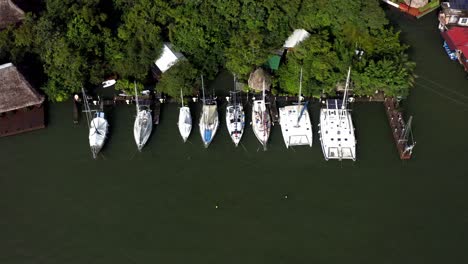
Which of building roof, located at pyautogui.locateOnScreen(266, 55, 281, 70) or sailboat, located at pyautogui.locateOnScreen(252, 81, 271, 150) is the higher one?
building roof, located at pyautogui.locateOnScreen(266, 55, 281, 70)

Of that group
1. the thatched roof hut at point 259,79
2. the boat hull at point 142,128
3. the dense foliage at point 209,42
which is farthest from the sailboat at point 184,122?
the thatched roof hut at point 259,79

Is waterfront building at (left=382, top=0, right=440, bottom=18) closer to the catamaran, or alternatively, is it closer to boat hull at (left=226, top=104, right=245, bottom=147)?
the catamaran

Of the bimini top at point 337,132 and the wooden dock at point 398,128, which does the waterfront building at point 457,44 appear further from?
the bimini top at point 337,132

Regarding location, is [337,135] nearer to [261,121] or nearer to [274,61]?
[261,121]

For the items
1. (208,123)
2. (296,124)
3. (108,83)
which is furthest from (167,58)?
(296,124)

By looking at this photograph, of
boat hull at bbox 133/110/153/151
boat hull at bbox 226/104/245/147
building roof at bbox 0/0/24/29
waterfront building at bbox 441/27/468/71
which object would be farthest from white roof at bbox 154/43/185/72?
waterfront building at bbox 441/27/468/71
